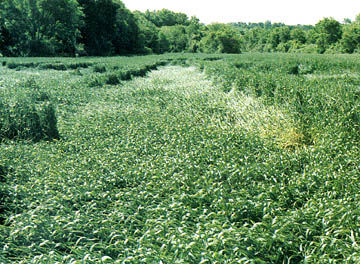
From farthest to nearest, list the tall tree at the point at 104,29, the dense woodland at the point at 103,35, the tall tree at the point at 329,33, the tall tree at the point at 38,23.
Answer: the tall tree at the point at 329,33, the tall tree at the point at 104,29, the dense woodland at the point at 103,35, the tall tree at the point at 38,23

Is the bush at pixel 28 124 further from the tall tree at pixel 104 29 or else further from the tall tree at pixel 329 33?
the tall tree at pixel 329 33

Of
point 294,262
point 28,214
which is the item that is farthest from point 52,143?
point 294,262

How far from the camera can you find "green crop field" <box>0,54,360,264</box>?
306cm

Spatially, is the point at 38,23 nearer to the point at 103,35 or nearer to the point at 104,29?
the point at 103,35

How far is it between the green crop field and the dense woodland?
43817 millimetres

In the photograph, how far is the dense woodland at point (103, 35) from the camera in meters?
45.2

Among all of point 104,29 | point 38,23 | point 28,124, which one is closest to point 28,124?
point 28,124

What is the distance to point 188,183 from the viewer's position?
14.6 ft

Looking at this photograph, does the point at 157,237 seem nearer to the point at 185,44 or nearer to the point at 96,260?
the point at 96,260

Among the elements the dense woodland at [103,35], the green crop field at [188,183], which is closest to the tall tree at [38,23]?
the dense woodland at [103,35]

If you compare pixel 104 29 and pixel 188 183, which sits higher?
pixel 104 29

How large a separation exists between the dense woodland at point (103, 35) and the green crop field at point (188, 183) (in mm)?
43817

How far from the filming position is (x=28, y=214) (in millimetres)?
3857

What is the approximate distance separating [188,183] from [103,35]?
63.6 metres
